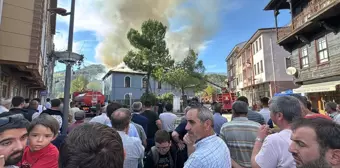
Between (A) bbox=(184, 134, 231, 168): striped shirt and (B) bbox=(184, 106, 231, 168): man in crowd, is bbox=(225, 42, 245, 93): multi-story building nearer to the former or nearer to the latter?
(B) bbox=(184, 106, 231, 168): man in crowd

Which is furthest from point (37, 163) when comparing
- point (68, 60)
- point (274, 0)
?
point (274, 0)

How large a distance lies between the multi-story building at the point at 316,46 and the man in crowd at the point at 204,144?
12148 millimetres

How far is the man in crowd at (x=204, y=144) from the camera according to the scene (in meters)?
1.82

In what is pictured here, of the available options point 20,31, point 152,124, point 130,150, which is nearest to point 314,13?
point 152,124

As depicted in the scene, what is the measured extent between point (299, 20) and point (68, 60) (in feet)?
56.0

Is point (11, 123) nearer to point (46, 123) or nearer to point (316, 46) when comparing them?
point (46, 123)

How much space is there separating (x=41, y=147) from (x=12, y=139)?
0.63 metres

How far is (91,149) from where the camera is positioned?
1060 millimetres

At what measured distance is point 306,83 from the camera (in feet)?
54.2

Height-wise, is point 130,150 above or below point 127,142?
below

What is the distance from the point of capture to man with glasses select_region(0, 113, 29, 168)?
1.57 metres

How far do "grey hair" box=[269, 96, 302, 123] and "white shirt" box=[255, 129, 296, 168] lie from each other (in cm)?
23

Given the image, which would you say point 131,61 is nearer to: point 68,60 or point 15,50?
point 15,50

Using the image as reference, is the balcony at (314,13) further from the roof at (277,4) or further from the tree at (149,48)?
the tree at (149,48)
